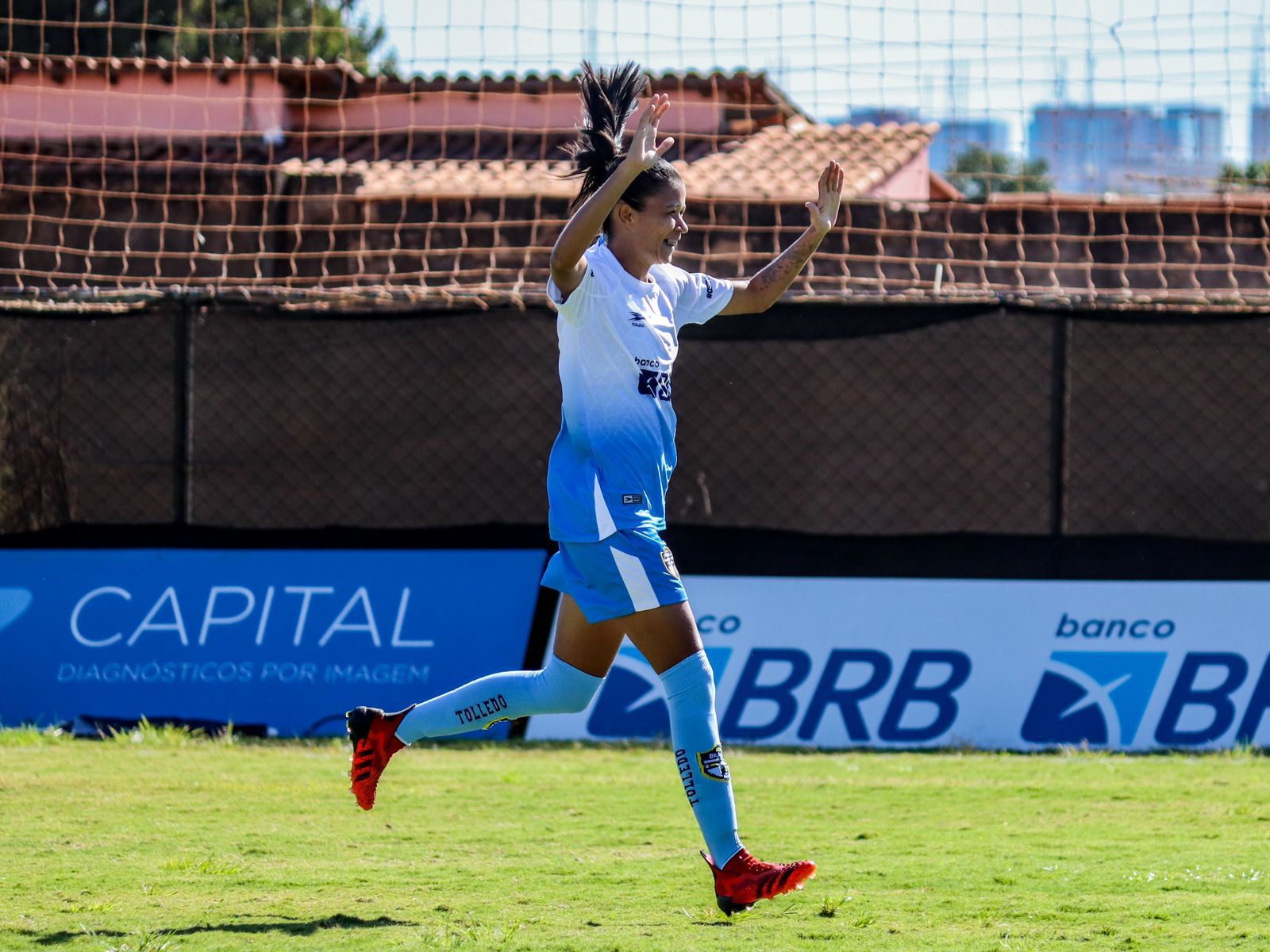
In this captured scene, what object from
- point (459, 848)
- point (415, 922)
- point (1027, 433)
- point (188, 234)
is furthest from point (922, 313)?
point (188, 234)

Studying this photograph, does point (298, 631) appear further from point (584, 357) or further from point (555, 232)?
point (555, 232)

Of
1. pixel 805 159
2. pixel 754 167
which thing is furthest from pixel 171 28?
pixel 805 159

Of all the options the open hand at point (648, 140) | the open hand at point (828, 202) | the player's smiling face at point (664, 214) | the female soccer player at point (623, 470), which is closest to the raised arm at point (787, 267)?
the open hand at point (828, 202)

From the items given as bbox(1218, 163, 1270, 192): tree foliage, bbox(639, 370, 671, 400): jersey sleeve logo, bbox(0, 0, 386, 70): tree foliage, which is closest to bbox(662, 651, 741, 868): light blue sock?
bbox(639, 370, 671, 400): jersey sleeve logo

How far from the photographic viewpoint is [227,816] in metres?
→ 6.21

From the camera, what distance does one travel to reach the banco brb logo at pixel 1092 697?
27.9 feet

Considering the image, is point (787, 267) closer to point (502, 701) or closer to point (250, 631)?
point (502, 701)

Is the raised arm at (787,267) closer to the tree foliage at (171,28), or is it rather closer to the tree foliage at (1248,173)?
the tree foliage at (171,28)

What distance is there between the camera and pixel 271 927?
4.33m

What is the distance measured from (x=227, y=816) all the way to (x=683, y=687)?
2494 millimetres

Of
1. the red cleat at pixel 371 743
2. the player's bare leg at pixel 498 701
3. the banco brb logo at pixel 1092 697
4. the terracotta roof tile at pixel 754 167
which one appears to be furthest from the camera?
the terracotta roof tile at pixel 754 167

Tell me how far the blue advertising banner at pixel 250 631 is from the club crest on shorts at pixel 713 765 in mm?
4177

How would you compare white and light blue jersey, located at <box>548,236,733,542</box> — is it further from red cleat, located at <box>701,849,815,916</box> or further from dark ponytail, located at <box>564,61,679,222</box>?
red cleat, located at <box>701,849,815,916</box>

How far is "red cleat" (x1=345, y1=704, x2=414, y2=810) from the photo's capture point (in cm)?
506
